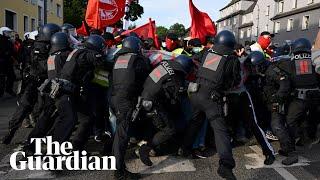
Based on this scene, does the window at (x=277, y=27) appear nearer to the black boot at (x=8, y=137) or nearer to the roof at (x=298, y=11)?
the roof at (x=298, y=11)

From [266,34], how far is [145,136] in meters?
3.38

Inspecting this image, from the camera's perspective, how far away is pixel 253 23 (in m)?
65.7

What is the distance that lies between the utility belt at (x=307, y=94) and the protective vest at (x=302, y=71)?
65 millimetres

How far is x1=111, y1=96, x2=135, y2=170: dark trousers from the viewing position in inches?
197

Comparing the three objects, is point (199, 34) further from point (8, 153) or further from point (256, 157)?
point (8, 153)

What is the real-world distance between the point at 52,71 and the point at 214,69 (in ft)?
7.54

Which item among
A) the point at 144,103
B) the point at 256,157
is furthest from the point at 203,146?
the point at 144,103

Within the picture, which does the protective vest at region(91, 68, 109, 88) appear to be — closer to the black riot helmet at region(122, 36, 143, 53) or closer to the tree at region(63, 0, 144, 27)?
the black riot helmet at region(122, 36, 143, 53)

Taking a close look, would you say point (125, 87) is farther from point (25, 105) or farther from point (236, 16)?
point (236, 16)

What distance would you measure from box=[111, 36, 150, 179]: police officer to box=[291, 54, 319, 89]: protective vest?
2379 millimetres

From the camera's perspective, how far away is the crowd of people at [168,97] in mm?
5125

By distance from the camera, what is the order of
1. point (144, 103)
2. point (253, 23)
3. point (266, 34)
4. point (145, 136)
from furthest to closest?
point (253, 23)
point (266, 34)
point (145, 136)
point (144, 103)

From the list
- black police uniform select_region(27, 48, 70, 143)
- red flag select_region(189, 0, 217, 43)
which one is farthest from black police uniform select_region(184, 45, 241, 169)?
red flag select_region(189, 0, 217, 43)

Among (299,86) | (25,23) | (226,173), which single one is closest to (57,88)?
(226,173)
